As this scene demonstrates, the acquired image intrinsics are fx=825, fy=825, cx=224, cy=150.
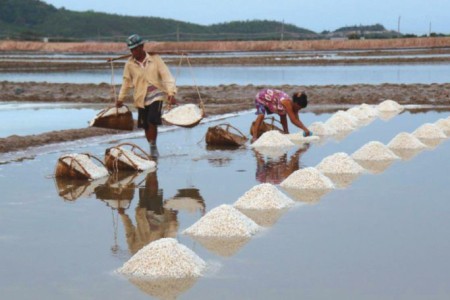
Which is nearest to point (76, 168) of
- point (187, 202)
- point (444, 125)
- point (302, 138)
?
point (187, 202)

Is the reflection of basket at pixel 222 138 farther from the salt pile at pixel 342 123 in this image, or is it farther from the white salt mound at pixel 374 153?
the salt pile at pixel 342 123

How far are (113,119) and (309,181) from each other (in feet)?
8.71

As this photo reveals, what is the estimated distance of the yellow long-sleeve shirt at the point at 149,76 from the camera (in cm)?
750

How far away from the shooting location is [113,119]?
25.9 feet

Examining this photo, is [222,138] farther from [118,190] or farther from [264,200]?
[264,200]

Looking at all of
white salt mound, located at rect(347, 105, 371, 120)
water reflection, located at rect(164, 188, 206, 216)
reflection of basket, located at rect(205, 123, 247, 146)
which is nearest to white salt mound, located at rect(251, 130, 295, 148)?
reflection of basket, located at rect(205, 123, 247, 146)

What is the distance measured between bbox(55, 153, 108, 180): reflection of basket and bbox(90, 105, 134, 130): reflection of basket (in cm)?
134

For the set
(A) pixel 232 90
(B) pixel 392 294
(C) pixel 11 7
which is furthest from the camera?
(C) pixel 11 7

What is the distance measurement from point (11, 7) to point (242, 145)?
74634mm

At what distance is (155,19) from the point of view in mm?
95062

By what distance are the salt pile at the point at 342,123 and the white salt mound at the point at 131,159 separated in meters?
3.40

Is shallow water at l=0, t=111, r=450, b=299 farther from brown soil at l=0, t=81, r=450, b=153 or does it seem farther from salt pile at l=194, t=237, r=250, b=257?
brown soil at l=0, t=81, r=450, b=153

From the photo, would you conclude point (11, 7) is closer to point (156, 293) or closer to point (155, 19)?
point (155, 19)

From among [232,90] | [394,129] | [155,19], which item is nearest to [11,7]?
[155,19]
